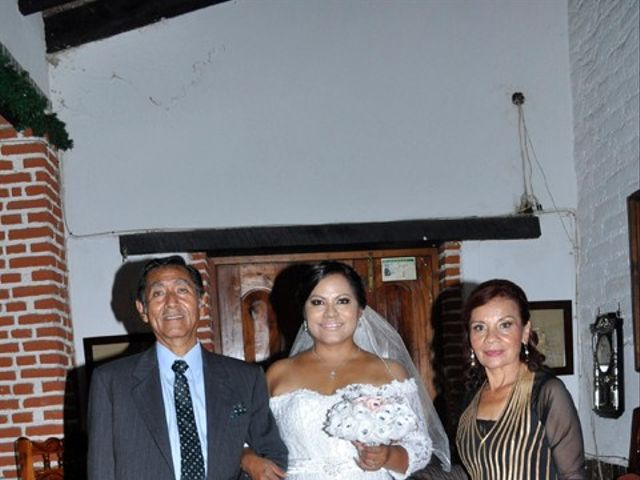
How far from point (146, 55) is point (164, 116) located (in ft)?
1.43

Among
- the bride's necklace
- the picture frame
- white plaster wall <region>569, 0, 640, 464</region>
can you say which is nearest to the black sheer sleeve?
the bride's necklace

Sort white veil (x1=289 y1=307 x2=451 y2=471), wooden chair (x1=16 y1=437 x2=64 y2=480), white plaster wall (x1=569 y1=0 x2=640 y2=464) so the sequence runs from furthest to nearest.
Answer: white plaster wall (x1=569 y1=0 x2=640 y2=464)
wooden chair (x1=16 y1=437 x2=64 y2=480)
white veil (x1=289 y1=307 x2=451 y2=471)

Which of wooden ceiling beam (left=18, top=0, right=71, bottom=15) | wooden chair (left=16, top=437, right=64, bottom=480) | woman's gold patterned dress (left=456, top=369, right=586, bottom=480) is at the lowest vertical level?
wooden chair (left=16, top=437, right=64, bottom=480)

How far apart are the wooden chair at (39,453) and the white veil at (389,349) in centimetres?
149

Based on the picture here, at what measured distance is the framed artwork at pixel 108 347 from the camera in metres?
5.73

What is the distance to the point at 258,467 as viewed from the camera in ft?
10.4

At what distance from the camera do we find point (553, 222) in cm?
608

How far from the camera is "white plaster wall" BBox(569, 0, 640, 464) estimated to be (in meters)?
5.12

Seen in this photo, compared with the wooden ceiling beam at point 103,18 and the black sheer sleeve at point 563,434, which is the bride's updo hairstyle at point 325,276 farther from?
the wooden ceiling beam at point 103,18

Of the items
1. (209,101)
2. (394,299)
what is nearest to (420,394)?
(394,299)

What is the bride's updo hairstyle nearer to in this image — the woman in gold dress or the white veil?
the white veil

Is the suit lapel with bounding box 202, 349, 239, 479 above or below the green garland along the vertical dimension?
below

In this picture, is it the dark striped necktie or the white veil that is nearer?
the dark striped necktie

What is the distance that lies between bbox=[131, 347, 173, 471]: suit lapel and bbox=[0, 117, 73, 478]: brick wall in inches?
95.8
